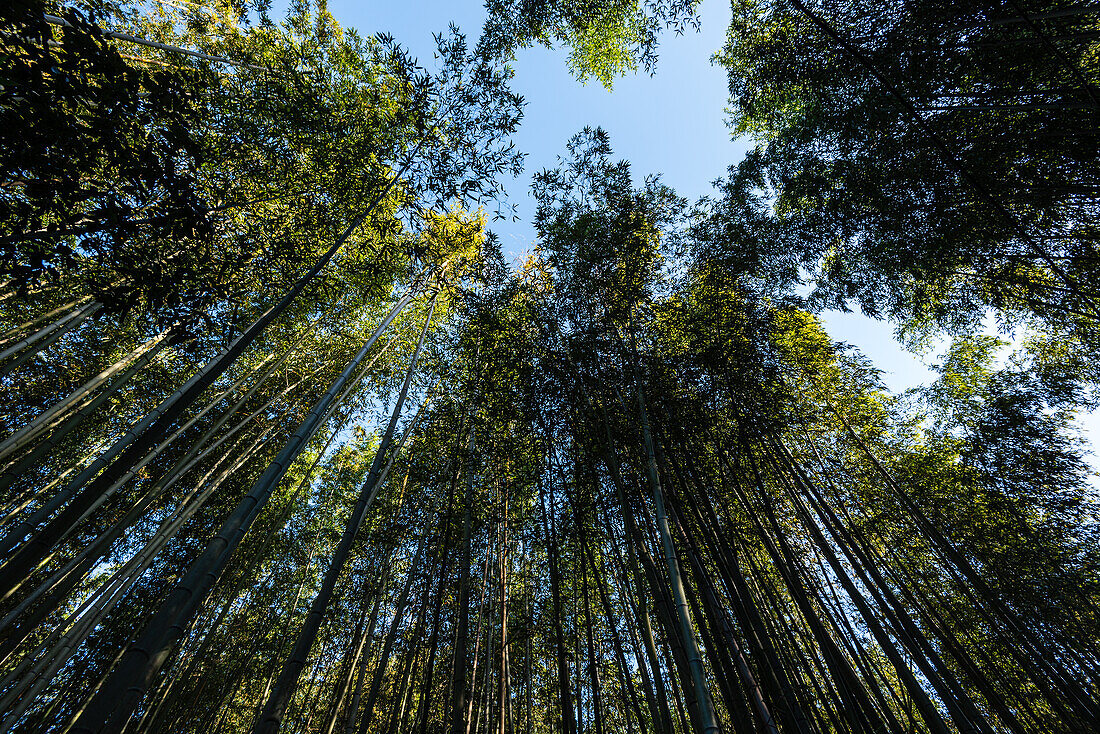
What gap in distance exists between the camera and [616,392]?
440 cm

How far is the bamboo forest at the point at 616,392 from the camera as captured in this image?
3.27m

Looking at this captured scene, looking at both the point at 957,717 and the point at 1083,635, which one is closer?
the point at 957,717

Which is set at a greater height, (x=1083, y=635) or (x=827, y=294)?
(x=827, y=294)

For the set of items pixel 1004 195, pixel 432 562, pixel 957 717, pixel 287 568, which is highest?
pixel 1004 195

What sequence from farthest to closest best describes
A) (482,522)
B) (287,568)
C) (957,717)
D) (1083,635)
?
(287,568), (1083,635), (482,522), (957,717)

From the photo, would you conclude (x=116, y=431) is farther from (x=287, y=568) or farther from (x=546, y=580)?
(x=546, y=580)

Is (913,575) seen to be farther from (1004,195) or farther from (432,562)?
(432,562)

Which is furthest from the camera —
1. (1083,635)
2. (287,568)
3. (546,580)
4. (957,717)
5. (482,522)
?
(287,568)

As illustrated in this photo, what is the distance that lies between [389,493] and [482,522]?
192 cm

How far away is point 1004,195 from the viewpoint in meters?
3.73

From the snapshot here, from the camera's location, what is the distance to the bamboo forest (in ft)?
10.7

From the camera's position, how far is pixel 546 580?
552cm

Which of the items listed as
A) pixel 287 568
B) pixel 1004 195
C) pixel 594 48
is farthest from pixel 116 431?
pixel 1004 195

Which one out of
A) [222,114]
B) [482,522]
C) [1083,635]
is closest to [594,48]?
[222,114]
